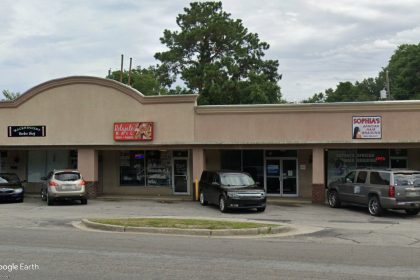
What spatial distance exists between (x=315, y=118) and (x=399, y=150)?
495 centimetres

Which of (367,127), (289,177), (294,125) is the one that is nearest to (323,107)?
(294,125)

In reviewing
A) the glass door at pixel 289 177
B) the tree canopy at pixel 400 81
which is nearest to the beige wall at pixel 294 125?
the glass door at pixel 289 177

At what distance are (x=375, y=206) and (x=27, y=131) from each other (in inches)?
716

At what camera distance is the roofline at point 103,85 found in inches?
994

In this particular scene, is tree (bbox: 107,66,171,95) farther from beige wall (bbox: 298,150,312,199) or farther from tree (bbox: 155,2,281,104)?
beige wall (bbox: 298,150,312,199)

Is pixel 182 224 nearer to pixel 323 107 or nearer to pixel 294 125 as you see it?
pixel 294 125

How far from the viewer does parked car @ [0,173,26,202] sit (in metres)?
23.9

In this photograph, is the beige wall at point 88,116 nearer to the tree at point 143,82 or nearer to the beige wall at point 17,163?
the beige wall at point 17,163

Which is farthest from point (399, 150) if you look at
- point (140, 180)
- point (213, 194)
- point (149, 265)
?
point (149, 265)

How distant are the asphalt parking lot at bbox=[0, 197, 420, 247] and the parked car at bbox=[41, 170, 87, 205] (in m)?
0.45

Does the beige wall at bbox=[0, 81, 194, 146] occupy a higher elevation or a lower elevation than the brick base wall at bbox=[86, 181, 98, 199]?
higher

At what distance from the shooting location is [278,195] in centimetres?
2669

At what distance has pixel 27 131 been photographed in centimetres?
2738

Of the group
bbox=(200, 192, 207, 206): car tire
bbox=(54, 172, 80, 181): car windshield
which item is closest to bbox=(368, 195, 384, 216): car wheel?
bbox=(200, 192, 207, 206): car tire
